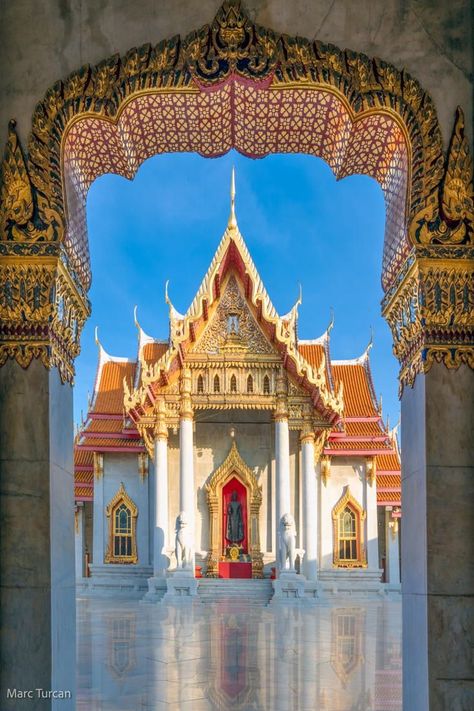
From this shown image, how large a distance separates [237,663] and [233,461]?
13.0 m

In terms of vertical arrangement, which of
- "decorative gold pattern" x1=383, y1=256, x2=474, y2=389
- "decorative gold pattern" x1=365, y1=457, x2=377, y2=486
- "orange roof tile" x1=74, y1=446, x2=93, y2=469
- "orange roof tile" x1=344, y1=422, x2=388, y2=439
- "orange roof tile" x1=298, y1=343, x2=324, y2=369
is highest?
"orange roof tile" x1=298, y1=343, x2=324, y2=369

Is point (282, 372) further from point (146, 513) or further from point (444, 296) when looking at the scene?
point (444, 296)

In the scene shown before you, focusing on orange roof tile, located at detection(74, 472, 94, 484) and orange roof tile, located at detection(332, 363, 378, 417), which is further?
orange roof tile, located at detection(74, 472, 94, 484)

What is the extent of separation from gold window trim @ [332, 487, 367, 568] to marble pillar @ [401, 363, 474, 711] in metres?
16.9

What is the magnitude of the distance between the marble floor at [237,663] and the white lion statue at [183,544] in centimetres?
449

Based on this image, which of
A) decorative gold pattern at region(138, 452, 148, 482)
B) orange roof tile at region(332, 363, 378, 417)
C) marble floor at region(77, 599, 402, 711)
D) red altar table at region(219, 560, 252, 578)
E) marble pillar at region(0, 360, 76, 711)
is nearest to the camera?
marble pillar at region(0, 360, 76, 711)

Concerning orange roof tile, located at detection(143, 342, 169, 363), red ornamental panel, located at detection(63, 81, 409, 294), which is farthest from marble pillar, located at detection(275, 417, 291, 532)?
red ornamental panel, located at detection(63, 81, 409, 294)

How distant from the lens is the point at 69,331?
4.79m

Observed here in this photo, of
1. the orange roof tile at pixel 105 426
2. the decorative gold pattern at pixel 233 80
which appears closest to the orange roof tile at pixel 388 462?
the orange roof tile at pixel 105 426

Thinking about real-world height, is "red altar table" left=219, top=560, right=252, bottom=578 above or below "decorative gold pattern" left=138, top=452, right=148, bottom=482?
below

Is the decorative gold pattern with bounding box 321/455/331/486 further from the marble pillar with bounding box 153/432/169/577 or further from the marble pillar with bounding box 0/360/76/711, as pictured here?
the marble pillar with bounding box 0/360/76/711

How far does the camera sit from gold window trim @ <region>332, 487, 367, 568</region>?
21.0m

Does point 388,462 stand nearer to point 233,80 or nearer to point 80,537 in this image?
point 80,537

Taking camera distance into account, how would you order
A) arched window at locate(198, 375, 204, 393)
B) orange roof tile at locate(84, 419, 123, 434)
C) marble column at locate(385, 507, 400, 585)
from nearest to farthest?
1. arched window at locate(198, 375, 204, 393)
2. orange roof tile at locate(84, 419, 123, 434)
3. marble column at locate(385, 507, 400, 585)
